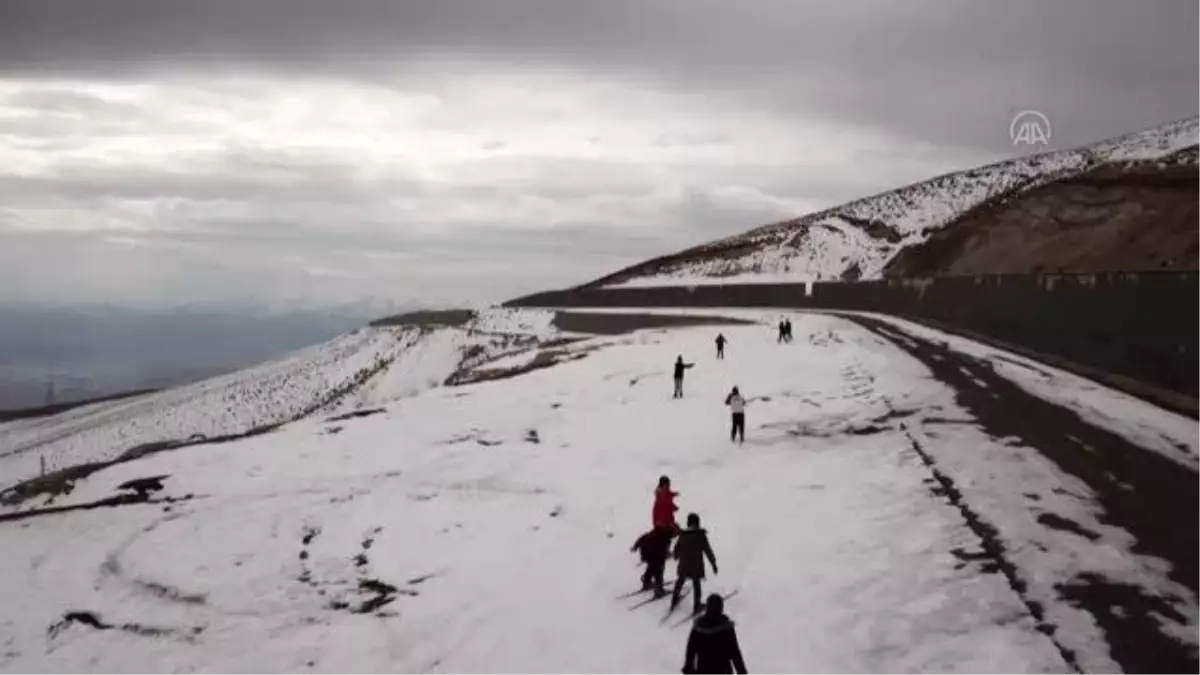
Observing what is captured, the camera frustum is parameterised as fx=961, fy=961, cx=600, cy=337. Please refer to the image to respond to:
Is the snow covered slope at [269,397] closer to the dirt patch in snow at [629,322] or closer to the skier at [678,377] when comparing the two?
the dirt patch in snow at [629,322]

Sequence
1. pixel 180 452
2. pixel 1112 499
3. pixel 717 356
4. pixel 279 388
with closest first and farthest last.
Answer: pixel 1112 499
pixel 180 452
pixel 717 356
pixel 279 388

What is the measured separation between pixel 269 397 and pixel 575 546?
64236mm

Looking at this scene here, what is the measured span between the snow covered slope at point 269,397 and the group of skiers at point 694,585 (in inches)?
1579

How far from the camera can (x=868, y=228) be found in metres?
126

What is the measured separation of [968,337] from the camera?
42.7 m

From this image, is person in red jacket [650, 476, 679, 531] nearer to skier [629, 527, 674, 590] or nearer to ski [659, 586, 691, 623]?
skier [629, 527, 674, 590]

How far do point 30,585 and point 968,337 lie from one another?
36.7 meters

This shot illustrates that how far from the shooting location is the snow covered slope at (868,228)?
108 meters

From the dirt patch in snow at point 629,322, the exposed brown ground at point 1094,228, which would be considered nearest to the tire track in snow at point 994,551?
the exposed brown ground at point 1094,228

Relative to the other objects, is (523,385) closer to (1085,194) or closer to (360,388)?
(360,388)

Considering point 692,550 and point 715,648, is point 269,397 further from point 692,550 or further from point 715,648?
point 715,648

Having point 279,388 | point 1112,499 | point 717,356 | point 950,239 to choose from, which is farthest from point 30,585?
point 950,239

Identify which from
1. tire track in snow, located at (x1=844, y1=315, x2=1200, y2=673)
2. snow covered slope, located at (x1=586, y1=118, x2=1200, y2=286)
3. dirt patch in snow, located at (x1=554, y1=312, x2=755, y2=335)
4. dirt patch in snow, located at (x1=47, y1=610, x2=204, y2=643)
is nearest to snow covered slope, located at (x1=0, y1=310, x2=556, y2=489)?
dirt patch in snow, located at (x1=554, y1=312, x2=755, y2=335)

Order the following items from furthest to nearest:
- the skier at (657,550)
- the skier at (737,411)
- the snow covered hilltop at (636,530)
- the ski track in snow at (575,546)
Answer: the skier at (737,411) → the skier at (657,550) → the ski track in snow at (575,546) → the snow covered hilltop at (636,530)
